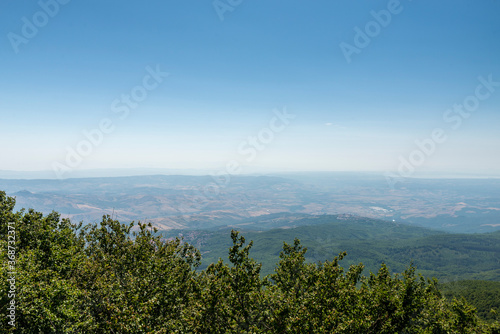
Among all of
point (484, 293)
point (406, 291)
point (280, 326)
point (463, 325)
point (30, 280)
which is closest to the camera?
point (280, 326)

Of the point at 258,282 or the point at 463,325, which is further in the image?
the point at 463,325

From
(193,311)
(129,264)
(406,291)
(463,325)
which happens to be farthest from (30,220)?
(463,325)

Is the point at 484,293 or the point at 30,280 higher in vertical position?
the point at 30,280

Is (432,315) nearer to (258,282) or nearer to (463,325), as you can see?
(463,325)

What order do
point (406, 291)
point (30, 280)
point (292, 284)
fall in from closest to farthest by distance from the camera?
point (30, 280)
point (406, 291)
point (292, 284)

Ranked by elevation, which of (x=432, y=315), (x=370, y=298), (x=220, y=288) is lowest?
(x=432, y=315)

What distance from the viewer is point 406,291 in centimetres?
2030

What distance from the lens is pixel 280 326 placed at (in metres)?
17.8

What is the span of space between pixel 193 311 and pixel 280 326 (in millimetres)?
6574

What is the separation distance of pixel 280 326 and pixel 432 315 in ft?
45.6

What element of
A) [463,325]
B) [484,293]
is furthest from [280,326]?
[484,293]

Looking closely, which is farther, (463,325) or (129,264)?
(129,264)

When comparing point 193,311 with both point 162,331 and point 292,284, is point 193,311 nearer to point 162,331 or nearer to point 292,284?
point 162,331

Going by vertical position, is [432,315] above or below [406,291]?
below
